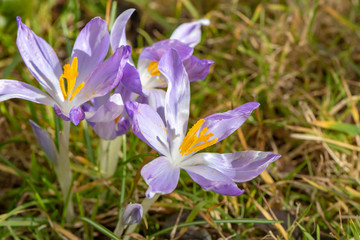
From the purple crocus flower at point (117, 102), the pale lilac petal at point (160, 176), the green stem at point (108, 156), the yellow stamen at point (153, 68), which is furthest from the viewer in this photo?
the green stem at point (108, 156)

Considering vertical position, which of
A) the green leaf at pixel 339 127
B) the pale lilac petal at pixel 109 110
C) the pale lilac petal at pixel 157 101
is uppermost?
the pale lilac petal at pixel 109 110

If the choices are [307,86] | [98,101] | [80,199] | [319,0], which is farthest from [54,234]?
[319,0]

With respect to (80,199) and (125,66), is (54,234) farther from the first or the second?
(125,66)

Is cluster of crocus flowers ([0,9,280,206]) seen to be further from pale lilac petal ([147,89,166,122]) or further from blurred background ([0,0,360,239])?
blurred background ([0,0,360,239])

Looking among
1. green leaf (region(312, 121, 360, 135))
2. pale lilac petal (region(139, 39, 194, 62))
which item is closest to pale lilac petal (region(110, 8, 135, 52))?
pale lilac petal (region(139, 39, 194, 62))

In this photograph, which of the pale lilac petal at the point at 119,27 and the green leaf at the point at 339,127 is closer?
the pale lilac petal at the point at 119,27

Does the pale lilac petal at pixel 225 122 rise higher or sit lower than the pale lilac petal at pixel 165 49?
lower

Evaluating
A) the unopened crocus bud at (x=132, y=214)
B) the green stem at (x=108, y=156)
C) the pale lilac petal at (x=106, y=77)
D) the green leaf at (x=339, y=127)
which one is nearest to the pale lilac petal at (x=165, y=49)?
the pale lilac petal at (x=106, y=77)

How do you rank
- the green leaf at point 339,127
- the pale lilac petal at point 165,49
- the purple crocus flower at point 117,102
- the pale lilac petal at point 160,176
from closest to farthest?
the pale lilac petal at point 160,176
the purple crocus flower at point 117,102
the pale lilac petal at point 165,49
the green leaf at point 339,127

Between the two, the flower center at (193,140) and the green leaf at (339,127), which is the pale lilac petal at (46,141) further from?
the green leaf at (339,127)

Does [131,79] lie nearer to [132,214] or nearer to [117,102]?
[117,102]
